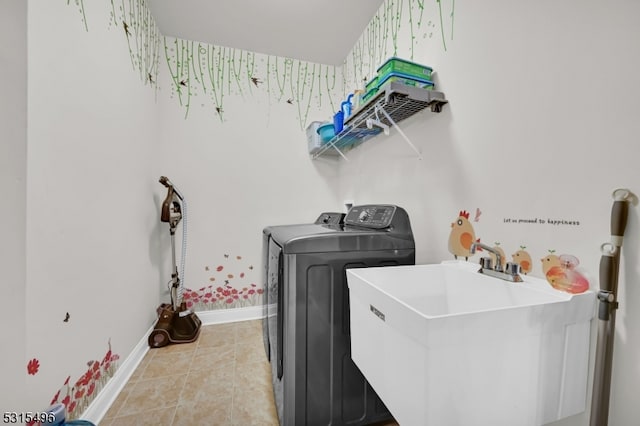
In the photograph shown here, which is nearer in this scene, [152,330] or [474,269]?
[474,269]

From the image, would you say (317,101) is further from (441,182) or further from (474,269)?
(474,269)

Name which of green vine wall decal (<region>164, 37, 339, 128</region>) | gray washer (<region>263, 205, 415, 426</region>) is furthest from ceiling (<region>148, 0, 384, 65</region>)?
gray washer (<region>263, 205, 415, 426</region>)

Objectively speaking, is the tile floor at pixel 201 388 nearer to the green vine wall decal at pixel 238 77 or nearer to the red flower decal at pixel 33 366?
the red flower decal at pixel 33 366

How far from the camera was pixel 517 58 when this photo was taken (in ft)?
3.00

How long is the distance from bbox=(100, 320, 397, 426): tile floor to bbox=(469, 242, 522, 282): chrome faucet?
1042 mm

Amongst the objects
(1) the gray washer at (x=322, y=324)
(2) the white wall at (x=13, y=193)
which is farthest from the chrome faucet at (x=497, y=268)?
(2) the white wall at (x=13, y=193)

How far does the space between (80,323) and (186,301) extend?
1255mm

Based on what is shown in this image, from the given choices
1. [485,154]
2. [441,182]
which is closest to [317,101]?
[441,182]

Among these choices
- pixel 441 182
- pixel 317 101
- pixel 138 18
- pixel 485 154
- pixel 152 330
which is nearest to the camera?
pixel 485 154

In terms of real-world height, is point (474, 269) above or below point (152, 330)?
above

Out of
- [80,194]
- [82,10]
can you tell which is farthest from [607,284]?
[82,10]

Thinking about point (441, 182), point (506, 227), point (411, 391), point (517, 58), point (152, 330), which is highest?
point (517, 58)

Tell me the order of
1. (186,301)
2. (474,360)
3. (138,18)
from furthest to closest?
(186,301)
(138,18)
(474,360)

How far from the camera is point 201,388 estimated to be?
154 centimetres
